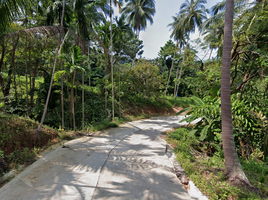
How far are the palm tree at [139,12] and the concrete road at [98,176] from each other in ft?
64.4

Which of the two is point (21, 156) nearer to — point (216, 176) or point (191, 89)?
point (216, 176)

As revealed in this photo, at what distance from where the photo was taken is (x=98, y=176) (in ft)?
12.9

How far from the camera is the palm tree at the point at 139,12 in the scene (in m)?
20.1

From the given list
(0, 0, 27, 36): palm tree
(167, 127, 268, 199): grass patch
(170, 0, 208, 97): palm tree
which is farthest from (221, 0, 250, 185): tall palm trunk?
(170, 0, 208, 97): palm tree

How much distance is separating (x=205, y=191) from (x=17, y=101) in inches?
509

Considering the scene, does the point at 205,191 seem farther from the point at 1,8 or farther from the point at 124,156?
the point at 1,8

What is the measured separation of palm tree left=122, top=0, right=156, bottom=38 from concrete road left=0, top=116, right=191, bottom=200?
1962 centimetres

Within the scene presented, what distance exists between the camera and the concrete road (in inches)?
126

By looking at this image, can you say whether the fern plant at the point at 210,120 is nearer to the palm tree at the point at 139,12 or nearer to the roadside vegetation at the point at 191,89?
the roadside vegetation at the point at 191,89

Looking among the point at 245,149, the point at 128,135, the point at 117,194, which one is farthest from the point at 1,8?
the point at 245,149

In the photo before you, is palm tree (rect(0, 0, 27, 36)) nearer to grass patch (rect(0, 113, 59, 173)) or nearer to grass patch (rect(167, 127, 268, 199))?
grass patch (rect(0, 113, 59, 173))

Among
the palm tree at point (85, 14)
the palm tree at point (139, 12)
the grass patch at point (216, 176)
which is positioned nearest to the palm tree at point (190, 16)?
the palm tree at point (139, 12)

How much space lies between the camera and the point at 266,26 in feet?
20.6

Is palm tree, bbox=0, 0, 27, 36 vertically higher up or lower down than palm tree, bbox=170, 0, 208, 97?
lower down
